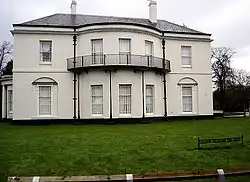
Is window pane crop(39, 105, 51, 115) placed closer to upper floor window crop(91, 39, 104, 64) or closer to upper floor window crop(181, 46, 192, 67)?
upper floor window crop(91, 39, 104, 64)

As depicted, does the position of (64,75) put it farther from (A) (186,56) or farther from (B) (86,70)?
(A) (186,56)

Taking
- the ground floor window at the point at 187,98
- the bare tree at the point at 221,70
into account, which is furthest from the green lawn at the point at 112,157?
the bare tree at the point at 221,70

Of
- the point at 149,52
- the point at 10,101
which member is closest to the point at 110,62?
the point at 149,52

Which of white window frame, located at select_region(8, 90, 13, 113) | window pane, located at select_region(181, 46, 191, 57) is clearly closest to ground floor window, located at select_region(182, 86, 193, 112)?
window pane, located at select_region(181, 46, 191, 57)

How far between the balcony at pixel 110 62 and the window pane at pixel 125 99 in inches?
71.0

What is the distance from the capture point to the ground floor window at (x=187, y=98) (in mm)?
31612

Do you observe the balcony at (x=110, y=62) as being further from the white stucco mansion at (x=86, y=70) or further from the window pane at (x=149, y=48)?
the window pane at (x=149, y=48)

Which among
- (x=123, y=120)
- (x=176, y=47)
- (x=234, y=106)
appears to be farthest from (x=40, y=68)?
(x=234, y=106)

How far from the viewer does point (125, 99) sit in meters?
27.8

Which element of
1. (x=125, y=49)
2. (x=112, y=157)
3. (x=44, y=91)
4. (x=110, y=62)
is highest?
(x=125, y=49)

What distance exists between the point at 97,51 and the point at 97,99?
12.5 ft

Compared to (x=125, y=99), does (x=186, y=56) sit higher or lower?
higher

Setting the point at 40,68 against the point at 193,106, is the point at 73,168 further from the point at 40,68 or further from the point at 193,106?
the point at 193,106

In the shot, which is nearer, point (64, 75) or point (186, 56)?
point (64, 75)
